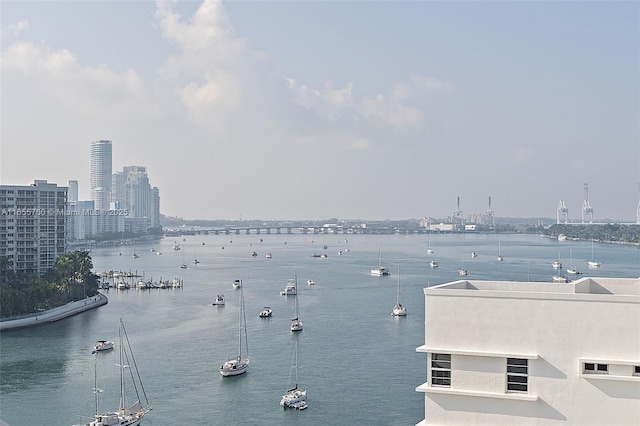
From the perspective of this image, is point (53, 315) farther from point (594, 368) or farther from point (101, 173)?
point (101, 173)

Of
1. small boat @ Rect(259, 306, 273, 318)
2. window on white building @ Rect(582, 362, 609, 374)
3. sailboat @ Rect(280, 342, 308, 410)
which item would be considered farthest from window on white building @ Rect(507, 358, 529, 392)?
small boat @ Rect(259, 306, 273, 318)

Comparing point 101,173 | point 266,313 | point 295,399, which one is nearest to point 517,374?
point 295,399

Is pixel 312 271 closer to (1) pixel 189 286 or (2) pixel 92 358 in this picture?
(1) pixel 189 286

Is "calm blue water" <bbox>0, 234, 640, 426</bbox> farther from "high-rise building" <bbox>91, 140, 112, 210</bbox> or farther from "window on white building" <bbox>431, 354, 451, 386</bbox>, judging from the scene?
"high-rise building" <bbox>91, 140, 112, 210</bbox>

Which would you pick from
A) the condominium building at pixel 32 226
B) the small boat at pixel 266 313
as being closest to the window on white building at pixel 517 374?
the small boat at pixel 266 313

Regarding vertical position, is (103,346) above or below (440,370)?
below
